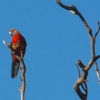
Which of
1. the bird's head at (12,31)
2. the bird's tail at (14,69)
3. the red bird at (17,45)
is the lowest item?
the bird's tail at (14,69)

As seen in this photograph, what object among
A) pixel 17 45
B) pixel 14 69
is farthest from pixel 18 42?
pixel 14 69

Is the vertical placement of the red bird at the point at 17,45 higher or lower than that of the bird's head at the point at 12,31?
lower

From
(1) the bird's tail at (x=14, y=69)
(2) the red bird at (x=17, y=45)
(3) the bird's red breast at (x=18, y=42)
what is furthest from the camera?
(3) the bird's red breast at (x=18, y=42)

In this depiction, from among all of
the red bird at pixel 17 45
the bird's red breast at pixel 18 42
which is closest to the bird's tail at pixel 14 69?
the red bird at pixel 17 45

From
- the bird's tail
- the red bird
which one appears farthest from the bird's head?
the bird's tail

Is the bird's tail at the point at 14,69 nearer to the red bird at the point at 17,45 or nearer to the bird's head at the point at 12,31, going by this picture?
the red bird at the point at 17,45

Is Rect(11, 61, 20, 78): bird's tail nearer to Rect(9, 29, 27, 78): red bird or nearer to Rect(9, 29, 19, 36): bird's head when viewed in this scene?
Rect(9, 29, 27, 78): red bird

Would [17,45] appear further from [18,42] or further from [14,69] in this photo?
[14,69]

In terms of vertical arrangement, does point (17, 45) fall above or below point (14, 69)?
above

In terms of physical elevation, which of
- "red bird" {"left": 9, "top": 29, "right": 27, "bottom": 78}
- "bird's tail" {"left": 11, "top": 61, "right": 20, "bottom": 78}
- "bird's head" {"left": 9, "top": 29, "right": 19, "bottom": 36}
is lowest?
"bird's tail" {"left": 11, "top": 61, "right": 20, "bottom": 78}

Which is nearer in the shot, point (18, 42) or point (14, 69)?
point (14, 69)

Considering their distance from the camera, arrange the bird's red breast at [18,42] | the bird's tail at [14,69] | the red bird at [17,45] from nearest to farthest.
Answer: the bird's tail at [14,69] < the red bird at [17,45] < the bird's red breast at [18,42]

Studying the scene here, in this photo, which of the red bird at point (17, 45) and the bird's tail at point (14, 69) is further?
the red bird at point (17, 45)

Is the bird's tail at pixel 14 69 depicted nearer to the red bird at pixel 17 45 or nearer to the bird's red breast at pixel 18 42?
the red bird at pixel 17 45
